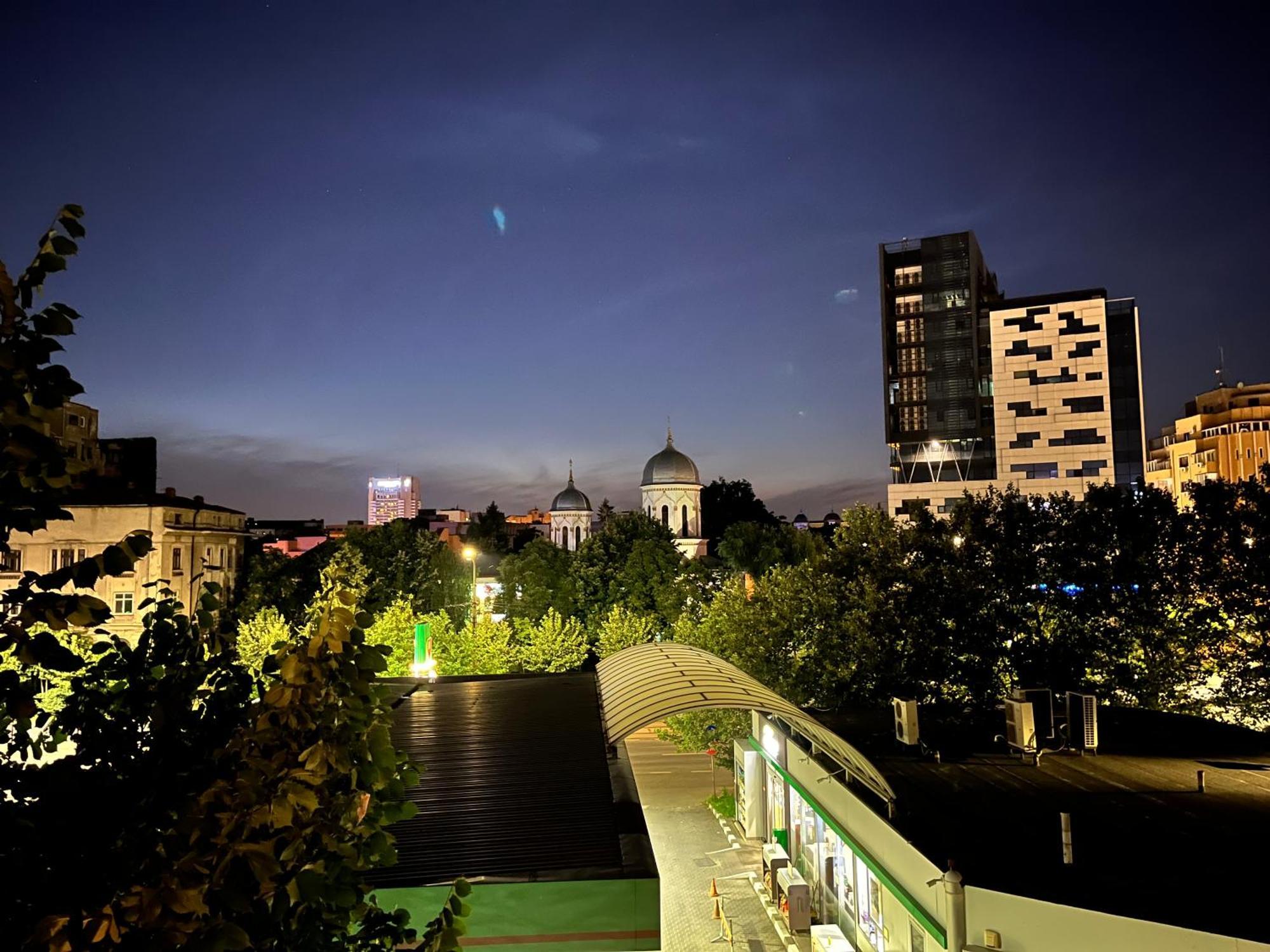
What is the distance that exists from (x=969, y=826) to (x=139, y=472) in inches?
2428

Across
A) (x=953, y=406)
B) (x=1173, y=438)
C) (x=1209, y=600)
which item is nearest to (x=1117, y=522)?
(x=1209, y=600)

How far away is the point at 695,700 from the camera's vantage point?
13.5 metres

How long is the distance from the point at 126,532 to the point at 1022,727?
39.0m

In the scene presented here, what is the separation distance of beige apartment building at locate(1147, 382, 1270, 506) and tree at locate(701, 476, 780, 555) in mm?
44902

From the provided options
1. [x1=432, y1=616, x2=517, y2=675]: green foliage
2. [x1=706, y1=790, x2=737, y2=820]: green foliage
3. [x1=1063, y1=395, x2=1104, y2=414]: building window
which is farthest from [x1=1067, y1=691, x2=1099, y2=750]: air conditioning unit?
[x1=1063, y1=395, x2=1104, y2=414]: building window

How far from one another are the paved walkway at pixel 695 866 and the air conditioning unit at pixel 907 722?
4.78 meters

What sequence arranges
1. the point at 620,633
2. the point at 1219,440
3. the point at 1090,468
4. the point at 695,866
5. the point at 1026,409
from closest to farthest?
the point at 695,866 < the point at 620,633 < the point at 1090,468 < the point at 1026,409 < the point at 1219,440

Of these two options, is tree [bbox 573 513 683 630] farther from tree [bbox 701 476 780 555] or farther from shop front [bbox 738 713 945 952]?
tree [bbox 701 476 780 555]

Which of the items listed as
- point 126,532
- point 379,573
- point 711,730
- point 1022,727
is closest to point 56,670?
point 1022,727

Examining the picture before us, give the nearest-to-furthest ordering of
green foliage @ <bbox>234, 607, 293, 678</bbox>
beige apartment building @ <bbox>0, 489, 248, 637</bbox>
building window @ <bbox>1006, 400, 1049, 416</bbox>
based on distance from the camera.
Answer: green foliage @ <bbox>234, 607, 293, 678</bbox>
beige apartment building @ <bbox>0, 489, 248, 637</bbox>
building window @ <bbox>1006, 400, 1049, 416</bbox>

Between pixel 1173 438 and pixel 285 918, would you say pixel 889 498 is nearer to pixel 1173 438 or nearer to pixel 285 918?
pixel 285 918

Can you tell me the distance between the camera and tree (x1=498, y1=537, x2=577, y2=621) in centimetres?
4553

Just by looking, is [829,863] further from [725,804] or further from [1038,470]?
[1038,470]

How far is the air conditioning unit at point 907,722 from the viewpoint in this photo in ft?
54.5
